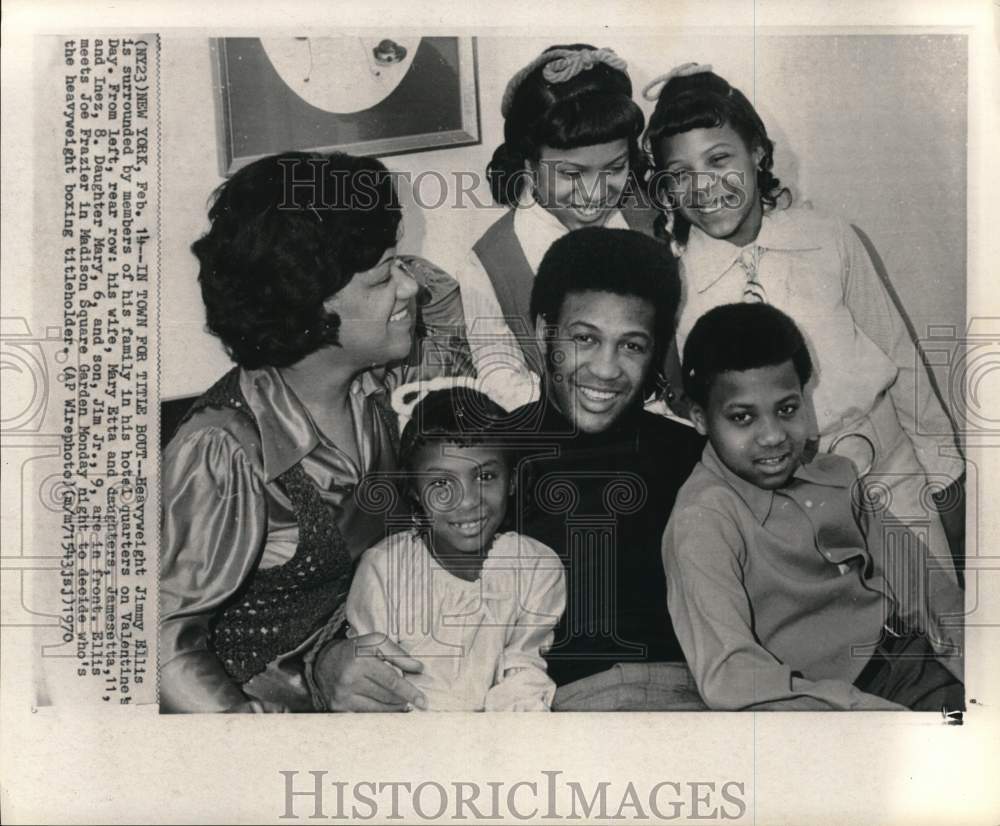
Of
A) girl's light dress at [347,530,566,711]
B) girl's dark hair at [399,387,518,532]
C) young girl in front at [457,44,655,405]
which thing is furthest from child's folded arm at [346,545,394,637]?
young girl in front at [457,44,655,405]

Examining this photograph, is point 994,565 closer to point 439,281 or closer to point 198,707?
point 439,281

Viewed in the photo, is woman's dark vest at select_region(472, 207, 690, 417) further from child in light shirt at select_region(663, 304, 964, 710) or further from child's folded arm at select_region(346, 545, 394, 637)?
child's folded arm at select_region(346, 545, 394, 637)

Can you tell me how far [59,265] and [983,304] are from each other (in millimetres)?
2478

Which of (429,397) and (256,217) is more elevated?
(256,217)

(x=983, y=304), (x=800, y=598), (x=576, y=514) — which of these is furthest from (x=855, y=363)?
(x=576, y=514)

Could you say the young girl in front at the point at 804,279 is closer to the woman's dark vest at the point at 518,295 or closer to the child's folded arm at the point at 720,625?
the woman's dark vest at the point at 518,295

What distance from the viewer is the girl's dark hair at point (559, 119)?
304 cm

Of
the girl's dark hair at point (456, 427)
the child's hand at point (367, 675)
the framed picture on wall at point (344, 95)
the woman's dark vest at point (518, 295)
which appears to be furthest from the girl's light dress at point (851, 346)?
the child's hand at point (367, 675)

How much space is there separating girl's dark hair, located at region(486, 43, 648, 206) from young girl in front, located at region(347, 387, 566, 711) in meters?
0.60

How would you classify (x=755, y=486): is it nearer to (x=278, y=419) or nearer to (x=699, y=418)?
(x=699, y=418)

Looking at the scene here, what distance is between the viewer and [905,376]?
309cm

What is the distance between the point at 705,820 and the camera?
302 cm

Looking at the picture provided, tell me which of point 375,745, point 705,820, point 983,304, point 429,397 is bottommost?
point 705,820

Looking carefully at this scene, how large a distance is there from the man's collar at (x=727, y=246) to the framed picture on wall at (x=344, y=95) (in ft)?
2.15
